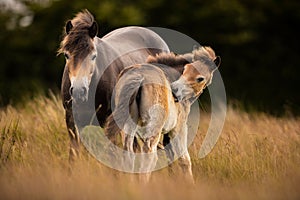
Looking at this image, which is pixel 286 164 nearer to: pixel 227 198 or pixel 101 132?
pixel 227 198

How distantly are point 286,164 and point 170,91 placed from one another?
1.38m

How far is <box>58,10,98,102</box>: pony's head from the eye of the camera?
490cm

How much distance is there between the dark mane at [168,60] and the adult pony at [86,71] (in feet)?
1.97

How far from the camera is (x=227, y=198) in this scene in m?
3.71

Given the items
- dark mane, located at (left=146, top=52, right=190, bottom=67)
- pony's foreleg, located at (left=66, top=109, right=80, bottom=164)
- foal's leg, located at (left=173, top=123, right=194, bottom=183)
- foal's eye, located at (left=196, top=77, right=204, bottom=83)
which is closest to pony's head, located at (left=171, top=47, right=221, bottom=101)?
foal's eye, located at (left=196, top=77, right=204, bottom=83)

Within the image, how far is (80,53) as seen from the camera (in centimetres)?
515

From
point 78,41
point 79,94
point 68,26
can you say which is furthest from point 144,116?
point 68,26

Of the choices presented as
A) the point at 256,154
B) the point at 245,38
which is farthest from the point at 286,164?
the point at 245,38

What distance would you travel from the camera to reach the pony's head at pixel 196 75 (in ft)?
17.2

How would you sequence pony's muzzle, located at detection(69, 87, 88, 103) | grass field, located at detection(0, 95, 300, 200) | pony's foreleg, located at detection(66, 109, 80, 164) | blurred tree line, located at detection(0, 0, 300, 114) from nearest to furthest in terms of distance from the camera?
grass field, located at detection(0, 95, 300, 200) → pony's muzzle, located at detection(69, 87, 88, 103) → pony's foreleg, located at detection(66, 109, 80, 164) → blurred tree line, located at detection(0, 0, 300, 114)

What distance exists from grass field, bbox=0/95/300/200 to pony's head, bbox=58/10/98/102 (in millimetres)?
727

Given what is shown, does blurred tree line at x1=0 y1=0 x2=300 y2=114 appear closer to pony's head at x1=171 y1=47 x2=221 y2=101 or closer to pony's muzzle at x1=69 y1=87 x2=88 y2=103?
pony's head at x1=171 y1=47 x2=221 y2=101

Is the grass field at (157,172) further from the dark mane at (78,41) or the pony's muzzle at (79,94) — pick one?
the dark mane at (78,41)

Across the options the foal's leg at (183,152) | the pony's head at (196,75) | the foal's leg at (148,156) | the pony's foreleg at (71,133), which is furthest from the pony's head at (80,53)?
the foal's leg at (183,152)
